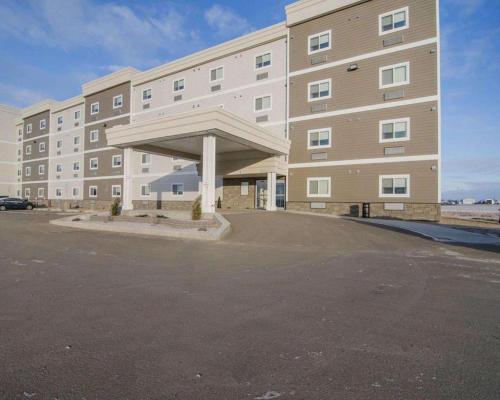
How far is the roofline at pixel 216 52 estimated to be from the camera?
25.6 meters

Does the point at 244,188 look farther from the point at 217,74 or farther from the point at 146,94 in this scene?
the point at 146,94

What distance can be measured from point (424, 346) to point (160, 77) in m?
35.7

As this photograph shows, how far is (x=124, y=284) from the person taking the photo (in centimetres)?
567

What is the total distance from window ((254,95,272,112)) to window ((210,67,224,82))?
5.15 m

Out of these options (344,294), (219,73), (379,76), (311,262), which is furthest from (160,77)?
(344,294)

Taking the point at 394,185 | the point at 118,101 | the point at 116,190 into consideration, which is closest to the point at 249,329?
the point at 394,185

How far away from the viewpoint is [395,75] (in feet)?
67.7

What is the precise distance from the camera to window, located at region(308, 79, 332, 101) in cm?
2314

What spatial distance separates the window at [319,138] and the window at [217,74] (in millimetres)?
11411

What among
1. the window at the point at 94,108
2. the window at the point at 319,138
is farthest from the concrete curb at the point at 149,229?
the window at the point at 94,108

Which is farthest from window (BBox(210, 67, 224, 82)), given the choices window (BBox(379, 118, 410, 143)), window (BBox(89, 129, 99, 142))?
window (BBox(89, 129, 99, 142))

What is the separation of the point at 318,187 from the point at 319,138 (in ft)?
12.9

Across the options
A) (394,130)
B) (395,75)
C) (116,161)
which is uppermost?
(395,75)

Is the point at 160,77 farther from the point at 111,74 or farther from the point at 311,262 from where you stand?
the point at 311,262
